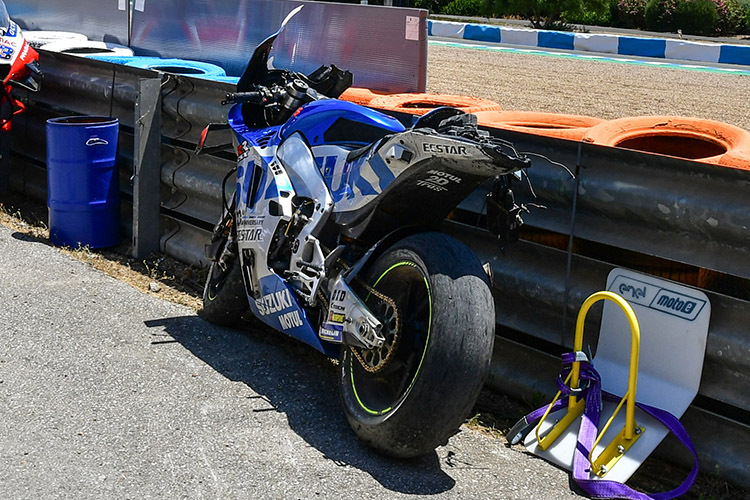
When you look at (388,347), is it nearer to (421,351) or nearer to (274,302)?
(421,351)

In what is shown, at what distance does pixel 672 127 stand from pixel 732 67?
20.2 meters

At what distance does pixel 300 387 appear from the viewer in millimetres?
4828

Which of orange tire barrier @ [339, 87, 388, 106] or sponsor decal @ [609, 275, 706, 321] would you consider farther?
orange tire barrier @ [339, 87, 388, 106]

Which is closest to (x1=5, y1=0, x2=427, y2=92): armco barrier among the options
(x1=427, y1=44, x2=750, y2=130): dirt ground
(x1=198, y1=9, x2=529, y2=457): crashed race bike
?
(x1=198, y1=9, x2=529, y2=457): crashed race bike

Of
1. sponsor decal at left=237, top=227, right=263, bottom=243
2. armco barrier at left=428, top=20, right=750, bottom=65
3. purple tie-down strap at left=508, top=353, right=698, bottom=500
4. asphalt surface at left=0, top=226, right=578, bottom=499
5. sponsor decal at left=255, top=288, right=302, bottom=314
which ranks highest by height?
armco barrier at left=428, top=20, right=750, bottom=65

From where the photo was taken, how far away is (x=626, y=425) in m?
4.00

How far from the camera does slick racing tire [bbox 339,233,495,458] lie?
150 inches

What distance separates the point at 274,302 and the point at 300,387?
439 mm

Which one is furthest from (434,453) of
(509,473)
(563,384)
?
(563,384)

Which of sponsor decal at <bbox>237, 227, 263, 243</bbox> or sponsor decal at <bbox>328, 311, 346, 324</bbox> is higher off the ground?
sponsor decal at <bbox>237, 227, 263, 243</bbox>

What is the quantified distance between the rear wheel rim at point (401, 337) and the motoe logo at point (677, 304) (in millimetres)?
985

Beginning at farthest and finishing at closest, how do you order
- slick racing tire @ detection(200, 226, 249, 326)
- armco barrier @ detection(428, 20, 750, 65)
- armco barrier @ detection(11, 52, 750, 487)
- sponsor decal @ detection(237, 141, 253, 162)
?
armco barrier @ detection(428, 20, 750, 65)
slick racing tire @ detection(200, 226, 249, 326)
sponsor decal @ detection(237, 141, 253, 162)
armco barrier @ detection(11, 52, 750, 487)

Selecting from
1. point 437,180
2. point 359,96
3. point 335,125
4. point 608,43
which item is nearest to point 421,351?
point 437,180

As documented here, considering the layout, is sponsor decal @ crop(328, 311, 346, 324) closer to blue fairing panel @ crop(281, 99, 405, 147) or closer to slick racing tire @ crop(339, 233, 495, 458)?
slick racing tire @ crop(339, 233, 495, 458)
